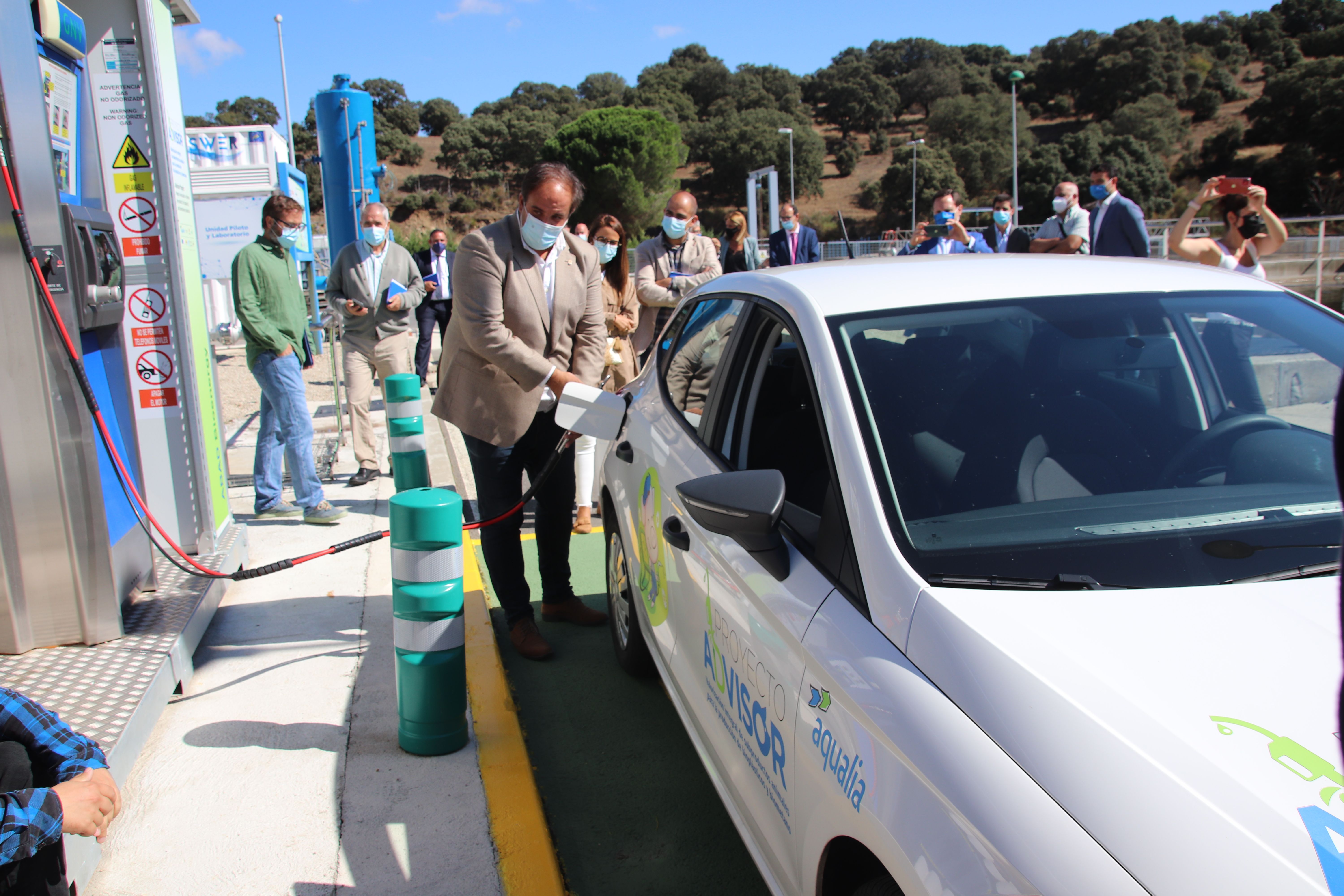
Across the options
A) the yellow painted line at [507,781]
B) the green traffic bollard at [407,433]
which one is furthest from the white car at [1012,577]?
the green traffic bollard at [407,433]

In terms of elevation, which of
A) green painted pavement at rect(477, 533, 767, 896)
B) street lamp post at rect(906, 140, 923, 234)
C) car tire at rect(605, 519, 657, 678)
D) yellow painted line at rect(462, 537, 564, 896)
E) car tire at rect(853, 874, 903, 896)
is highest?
street lamp post at rect(906, 140, 923, 234)

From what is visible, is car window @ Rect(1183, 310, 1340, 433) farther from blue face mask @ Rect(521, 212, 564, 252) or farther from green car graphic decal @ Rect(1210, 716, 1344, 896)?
blue face mask @ Rect(521, 212, 564, 252)

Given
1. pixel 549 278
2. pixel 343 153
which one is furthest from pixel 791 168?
pixel 549 278

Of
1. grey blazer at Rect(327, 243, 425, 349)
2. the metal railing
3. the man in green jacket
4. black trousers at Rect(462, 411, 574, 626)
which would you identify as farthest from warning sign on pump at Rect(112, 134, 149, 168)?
the metal railing

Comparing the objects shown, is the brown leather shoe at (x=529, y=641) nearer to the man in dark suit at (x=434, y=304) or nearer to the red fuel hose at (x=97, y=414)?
the red fuel hose at (x=97, y=414)

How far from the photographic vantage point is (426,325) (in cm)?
1106

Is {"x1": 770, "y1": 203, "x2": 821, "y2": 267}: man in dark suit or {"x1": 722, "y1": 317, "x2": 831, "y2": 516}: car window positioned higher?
{"x1": 770, "y1": 203, "x2": 821, "y2": 267}: man in dark suit

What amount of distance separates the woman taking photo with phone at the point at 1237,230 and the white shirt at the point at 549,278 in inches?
169

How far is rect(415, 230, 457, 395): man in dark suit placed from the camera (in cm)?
1094

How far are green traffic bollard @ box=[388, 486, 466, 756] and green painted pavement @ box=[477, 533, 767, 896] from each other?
0.41m

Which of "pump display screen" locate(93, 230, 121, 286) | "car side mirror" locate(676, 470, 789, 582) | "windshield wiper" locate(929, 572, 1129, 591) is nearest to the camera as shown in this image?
"windshield wiper" locate(929, 572, 1129, 591)

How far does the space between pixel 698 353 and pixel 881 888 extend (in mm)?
2091

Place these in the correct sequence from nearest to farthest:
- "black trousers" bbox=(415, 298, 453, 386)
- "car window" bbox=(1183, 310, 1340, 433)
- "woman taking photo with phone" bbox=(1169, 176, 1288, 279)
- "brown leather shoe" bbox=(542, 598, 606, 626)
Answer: "car window" bbox=(1183, 310, 1340, 433) → "brown leather shoe" bbox=(542, 598, 606, 626) → "woman taking photo with phone" bbox=(1169, 176, 1288, 279) → "black trousers" bbox=(415, 298, 453, 386)

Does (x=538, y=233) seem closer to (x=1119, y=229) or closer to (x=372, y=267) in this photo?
(x=372, y=267)
